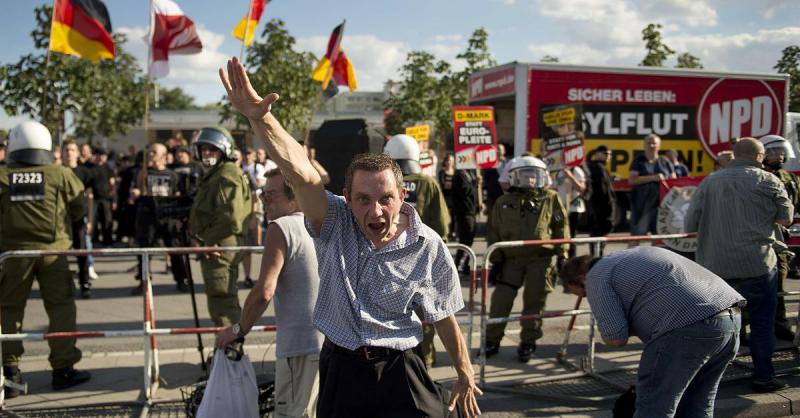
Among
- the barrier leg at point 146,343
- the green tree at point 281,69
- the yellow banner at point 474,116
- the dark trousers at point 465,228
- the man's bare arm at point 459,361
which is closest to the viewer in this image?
the man's bare arm at point 459,361

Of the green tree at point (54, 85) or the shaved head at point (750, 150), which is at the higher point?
the green tree at point (54, 85)

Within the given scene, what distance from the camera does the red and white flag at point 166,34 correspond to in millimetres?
9898

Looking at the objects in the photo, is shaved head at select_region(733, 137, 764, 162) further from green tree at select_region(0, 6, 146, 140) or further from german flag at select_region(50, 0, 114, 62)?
green tree at select_region(0, 6, 146, 140)

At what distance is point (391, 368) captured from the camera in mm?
2547

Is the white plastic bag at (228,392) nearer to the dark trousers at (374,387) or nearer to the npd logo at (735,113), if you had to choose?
the dark trousers at (374,387)

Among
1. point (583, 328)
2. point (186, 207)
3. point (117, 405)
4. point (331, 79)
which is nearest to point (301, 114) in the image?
point (331, 79)

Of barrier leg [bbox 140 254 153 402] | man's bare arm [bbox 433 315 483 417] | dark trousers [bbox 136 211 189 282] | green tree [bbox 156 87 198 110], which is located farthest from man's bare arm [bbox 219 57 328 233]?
green tree [bbox 156 87 198 110]

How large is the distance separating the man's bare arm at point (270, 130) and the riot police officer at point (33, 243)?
12.1ft

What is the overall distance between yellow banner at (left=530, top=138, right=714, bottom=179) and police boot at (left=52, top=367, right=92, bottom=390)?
9.60 metres

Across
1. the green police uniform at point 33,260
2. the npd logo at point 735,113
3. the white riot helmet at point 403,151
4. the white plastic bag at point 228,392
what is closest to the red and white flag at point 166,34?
the green police uniform at point 33,260

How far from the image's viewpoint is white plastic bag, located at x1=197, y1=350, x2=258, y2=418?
133 inches

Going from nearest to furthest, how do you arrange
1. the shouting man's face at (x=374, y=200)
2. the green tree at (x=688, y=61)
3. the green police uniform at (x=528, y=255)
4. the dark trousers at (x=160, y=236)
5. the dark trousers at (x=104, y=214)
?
the shouting man's face at (x=374, y=200)
the green police uniform at (x=528, y=255)
the dark trousers at (x=160, y=236)
the dark trousers at (x=104, y=214)
the green tree at (x=688, y=61)

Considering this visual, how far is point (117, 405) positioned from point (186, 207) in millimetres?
3069

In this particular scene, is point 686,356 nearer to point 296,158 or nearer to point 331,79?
point 296,158
